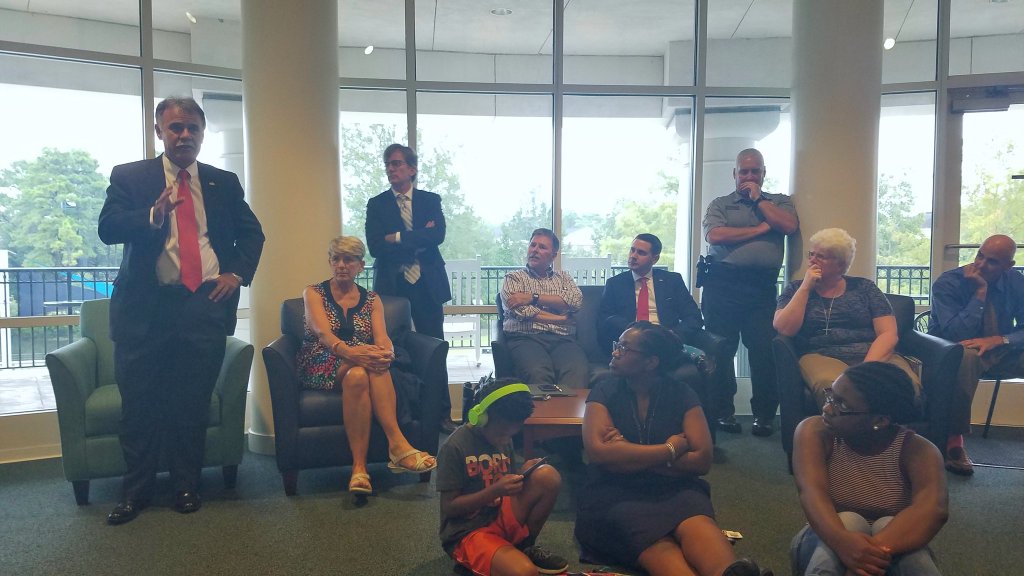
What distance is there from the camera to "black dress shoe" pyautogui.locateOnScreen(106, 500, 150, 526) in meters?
3.26

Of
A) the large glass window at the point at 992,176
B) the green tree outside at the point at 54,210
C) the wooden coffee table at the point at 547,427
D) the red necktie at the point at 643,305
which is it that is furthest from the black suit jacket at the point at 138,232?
the large glass window at the point at 992,176

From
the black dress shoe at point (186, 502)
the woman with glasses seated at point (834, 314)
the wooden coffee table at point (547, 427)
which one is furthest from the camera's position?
the woman with glasses seated at point (834, 314)

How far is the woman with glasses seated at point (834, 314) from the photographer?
3910 millimetres

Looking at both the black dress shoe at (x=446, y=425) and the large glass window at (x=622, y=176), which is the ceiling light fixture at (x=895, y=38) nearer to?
the large glass window at (x=622, y=176)

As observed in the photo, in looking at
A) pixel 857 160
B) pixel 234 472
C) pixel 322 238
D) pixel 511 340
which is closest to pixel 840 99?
pixel 857 160

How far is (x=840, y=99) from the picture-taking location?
16.1 feet

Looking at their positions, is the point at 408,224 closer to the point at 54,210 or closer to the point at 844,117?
the point at 54,210

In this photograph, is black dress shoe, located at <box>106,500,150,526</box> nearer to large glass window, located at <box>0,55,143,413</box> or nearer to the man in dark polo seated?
large glass window, located at <box>0,55,143,413</box>

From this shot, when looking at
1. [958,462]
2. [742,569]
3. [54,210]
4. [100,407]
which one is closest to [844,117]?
[958,462]

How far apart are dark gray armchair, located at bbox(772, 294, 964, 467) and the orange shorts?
5.17ft

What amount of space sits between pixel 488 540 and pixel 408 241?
2.31m

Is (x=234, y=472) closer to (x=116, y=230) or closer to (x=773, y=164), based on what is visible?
(x=116, y=230)

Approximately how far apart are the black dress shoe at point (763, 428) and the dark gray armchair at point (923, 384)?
731mm

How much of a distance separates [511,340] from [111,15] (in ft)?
10.2
